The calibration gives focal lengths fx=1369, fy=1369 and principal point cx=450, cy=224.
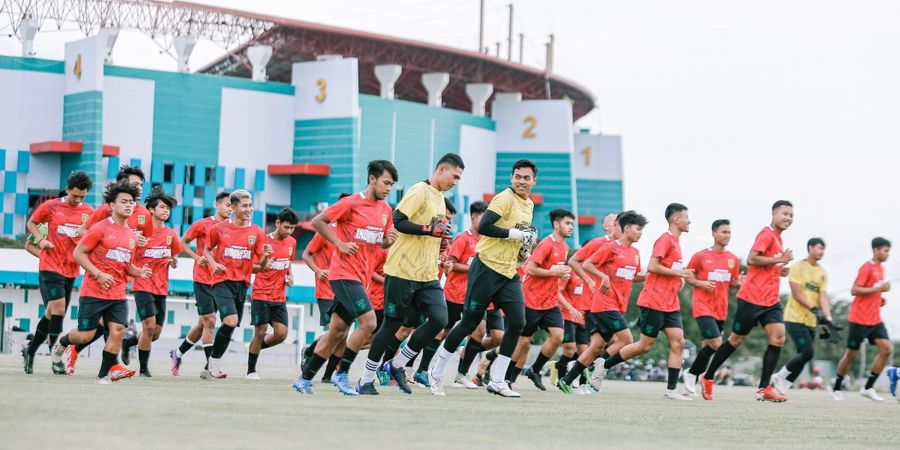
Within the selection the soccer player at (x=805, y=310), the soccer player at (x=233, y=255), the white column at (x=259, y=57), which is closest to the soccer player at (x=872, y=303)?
the soccer player at (x=805, y=310)

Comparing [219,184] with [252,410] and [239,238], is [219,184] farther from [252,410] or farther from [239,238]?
[252,410]

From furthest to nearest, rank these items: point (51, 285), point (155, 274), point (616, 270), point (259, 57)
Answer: point (259, 57) → point (616, 270) → point (155, 274) → point (51, 285)

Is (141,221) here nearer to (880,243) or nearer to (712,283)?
(712,283)

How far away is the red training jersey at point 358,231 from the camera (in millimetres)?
13438

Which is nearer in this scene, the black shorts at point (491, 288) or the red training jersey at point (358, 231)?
the red training jersey at point (358, 231)

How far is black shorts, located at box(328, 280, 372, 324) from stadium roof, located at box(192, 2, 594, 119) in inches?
2365

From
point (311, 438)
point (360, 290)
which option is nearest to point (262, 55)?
point (360, 290)

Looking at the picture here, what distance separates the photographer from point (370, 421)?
33.2 feet

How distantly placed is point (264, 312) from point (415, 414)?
25.4ft

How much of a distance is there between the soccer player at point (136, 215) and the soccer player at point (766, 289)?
732 cm

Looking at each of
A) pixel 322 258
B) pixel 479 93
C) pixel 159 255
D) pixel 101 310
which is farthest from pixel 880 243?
pixel 479 93

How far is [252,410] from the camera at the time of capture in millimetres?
10656

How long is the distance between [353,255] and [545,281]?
4.51 m

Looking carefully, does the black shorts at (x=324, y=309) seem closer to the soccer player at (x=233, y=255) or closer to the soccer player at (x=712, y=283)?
the soccer player at (x=233, y=255)
